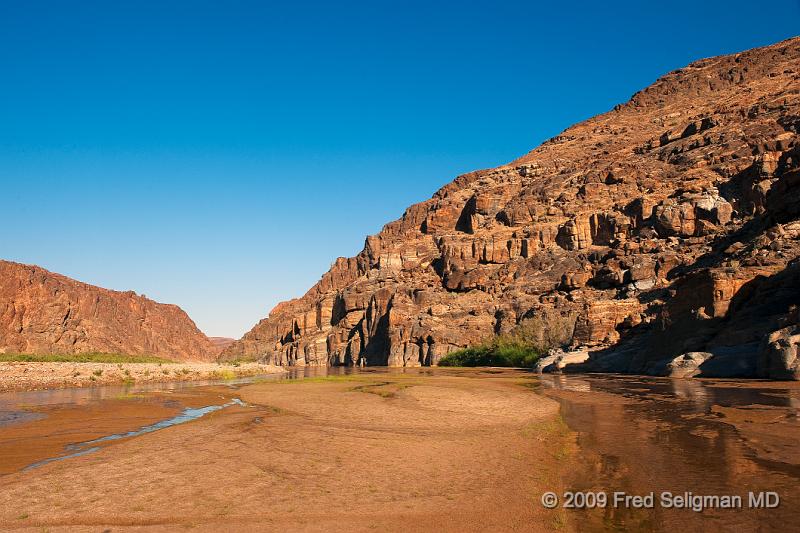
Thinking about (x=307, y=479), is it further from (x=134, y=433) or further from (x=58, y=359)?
(x=58, y=359)

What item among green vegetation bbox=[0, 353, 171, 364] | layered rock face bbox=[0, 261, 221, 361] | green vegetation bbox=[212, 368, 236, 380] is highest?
layered rock face bbox=[0, 261, 221, 361]

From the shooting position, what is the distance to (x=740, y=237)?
197 ft

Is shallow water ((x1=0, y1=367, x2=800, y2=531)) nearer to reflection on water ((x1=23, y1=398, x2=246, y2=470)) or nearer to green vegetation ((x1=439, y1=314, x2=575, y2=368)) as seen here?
reflection on water ((x1=23, y1=398, x2=246, y2=470))

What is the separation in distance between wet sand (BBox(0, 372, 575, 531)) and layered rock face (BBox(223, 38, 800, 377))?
21.1 meters

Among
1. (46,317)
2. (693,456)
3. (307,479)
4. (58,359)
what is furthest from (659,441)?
(46,317)

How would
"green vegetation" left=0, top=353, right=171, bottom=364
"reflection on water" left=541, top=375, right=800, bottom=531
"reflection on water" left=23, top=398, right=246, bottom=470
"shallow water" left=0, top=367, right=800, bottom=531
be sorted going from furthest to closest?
"green vegetation" left=0, top=353, right=171, bottom=364, "reflection on water" left=23, top=398, right=246, bottom=470, "shallow water" left=0, top=367, right=800, bottom=531, "reflection on water" left=541, top=375, right=800, bottom=531

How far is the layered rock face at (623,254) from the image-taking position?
4075 centimetres

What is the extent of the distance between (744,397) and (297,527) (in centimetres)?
1870

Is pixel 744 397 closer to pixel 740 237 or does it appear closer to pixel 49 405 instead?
pixel 49 405

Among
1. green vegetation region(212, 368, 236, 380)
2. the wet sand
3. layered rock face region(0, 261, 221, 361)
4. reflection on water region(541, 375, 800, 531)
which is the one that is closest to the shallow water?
reflection on water region(541, 375, 800, 531)

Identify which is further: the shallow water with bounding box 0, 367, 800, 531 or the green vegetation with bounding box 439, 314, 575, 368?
the green vegetation with bounding box 439, 314, 575, 368

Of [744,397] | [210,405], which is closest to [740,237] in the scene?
[744,397]

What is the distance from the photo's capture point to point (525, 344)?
76.6 m

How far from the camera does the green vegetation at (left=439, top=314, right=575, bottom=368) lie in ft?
240
